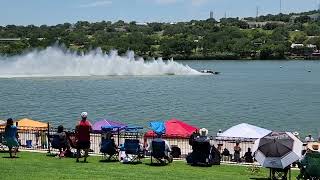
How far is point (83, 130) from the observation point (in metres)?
22.7

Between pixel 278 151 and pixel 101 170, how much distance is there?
5.40 meters

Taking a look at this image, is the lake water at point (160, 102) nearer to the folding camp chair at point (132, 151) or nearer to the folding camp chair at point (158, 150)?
the folding camp chair at point (132, 151)

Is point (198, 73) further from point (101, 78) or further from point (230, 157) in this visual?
point (230, 157)

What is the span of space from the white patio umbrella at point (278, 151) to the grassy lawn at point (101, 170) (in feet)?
3.26

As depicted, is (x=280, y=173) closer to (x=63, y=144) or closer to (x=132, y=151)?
(x=132, y=151)

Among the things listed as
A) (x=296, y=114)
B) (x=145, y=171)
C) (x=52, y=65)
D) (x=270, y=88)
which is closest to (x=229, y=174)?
(x=145, y=171)

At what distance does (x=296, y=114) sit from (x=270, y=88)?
5020 centimetres

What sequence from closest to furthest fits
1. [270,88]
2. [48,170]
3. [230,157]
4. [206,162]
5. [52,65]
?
[48,170] < [206,162] < [230,157] < [270,88] < [52,65]

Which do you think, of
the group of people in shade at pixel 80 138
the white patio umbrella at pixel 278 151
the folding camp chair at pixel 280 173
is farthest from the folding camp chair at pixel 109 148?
the folding camp chair at pixel 280 173

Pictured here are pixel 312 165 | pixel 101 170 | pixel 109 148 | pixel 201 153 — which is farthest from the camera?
pixel 109 148

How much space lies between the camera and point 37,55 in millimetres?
164375

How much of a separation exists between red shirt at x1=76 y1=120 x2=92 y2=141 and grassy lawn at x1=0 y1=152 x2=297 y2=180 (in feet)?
2.91

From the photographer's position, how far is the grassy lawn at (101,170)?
18.6 metres

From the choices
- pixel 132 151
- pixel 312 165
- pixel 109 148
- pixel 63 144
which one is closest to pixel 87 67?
pixel 63 144
